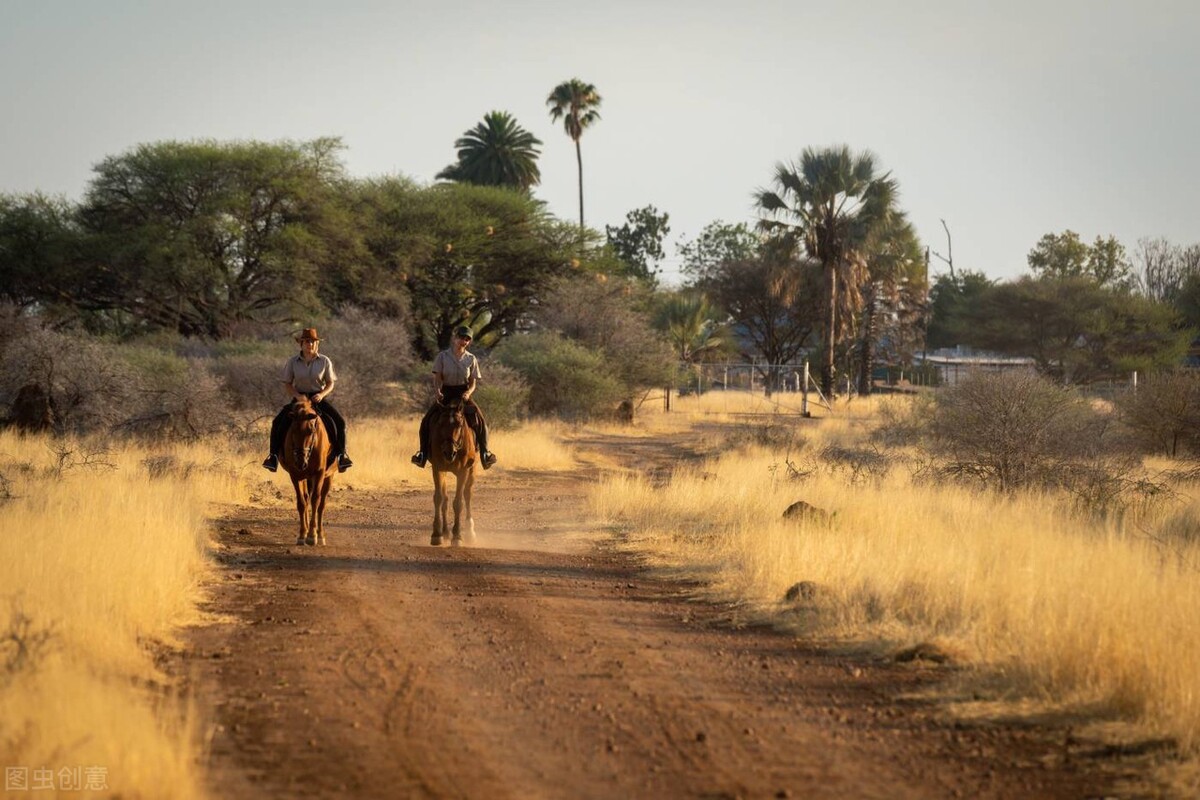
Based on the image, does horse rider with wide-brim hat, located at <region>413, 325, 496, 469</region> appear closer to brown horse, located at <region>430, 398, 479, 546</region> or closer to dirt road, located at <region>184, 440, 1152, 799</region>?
brown horse, located at <region>430, 398, 479, 546</region>

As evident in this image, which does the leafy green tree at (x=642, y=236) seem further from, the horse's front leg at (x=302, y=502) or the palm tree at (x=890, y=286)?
the horse's front leg at (x=302, y=502)

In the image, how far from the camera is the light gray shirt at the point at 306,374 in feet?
46.4

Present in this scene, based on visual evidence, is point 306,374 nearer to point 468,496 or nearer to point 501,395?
point 468,496

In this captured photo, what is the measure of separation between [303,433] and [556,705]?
743 cm

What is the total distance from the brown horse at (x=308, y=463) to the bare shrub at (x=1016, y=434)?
32.0ft

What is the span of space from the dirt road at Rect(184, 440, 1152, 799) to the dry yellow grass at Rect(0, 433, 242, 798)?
319 mm

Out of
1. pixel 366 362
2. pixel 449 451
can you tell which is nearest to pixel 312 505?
pixel 449 451

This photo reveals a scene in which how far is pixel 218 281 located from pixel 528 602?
35.6m

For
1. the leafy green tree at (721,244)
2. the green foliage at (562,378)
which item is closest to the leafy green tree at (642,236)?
the leafy green tree at (721,244)

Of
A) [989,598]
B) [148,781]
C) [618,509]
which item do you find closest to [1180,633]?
[989,598]

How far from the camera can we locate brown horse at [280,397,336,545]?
13.7 meters

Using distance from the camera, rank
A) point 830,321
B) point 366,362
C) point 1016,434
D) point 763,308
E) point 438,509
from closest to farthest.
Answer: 1. point 438,509
2. point 1016,434
3. point 366,362
4. point 830,321
5. point 763,308

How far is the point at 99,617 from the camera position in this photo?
26.5 ft

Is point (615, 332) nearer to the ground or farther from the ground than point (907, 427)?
farther from the ground
